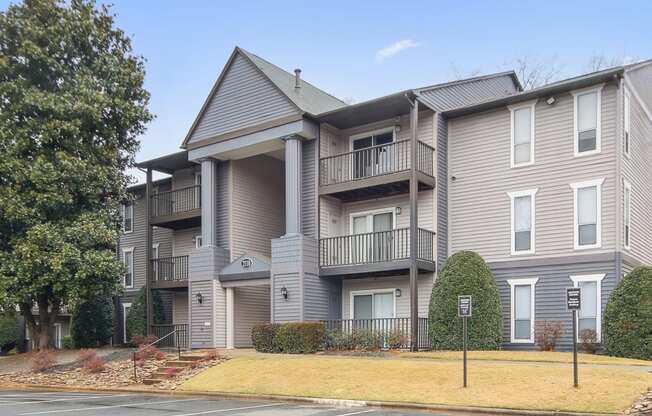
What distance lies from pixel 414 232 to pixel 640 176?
8.15 meters

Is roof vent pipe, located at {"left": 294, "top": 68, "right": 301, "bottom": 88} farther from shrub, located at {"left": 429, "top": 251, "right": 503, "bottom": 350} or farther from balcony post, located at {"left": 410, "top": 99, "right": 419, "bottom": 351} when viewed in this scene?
shrub, located at {"left": 429, "top": 251, "right": 503, "bottom": 350}

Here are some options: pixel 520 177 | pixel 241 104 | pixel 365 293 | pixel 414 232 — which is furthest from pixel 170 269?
pixel 520 177

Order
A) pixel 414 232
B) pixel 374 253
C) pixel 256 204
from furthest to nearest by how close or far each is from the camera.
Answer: pixel 256 204
pixel 374 253
pixel 414 232

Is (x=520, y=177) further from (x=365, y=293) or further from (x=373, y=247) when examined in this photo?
(x=365, y=293)

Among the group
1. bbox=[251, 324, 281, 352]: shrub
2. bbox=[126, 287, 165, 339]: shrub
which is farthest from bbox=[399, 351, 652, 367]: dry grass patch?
bbox=[126, 287, 165, 339]: shrub

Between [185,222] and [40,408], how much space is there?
1524 cm

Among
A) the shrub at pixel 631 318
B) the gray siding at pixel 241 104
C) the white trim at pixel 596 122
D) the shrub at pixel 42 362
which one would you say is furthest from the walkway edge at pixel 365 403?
the white trim at pixel 596 122

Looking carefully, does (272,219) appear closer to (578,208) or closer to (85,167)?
(85,167)

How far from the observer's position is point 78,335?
3095cm

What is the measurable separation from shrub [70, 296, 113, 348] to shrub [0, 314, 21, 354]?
7.65m

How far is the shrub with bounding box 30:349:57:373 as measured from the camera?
2359 cm

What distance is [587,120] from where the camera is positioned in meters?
21.0

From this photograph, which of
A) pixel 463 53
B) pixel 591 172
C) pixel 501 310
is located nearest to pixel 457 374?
pixel 501 310

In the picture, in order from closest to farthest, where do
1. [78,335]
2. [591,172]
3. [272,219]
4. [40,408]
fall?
1. [40,408]
2. [591,172]
3. [272,219]
4. [78,335]
